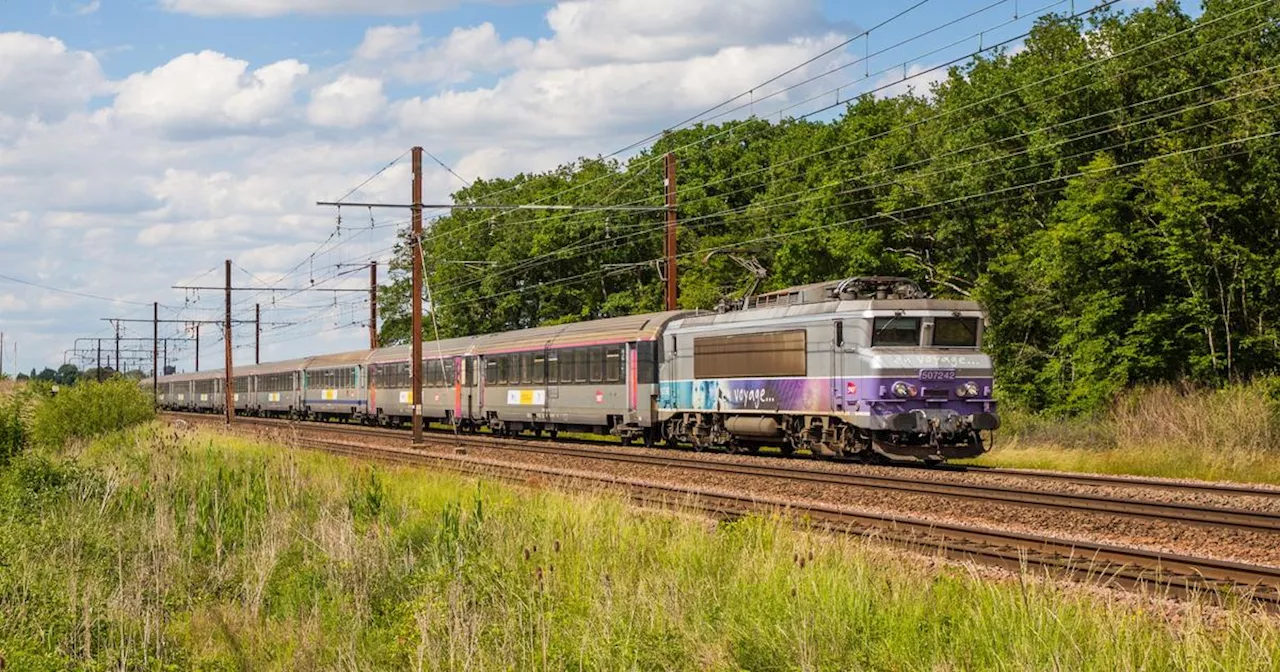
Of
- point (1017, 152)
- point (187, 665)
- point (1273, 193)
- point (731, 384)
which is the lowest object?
point (187, 665)

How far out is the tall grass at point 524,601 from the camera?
7930 mm

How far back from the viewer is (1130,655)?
720cm

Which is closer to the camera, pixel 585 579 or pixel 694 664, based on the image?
pixel 694 664

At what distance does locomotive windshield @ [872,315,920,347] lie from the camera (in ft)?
78.0

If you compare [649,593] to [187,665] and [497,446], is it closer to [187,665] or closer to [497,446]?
[187,665]

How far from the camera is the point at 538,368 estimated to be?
37.9m

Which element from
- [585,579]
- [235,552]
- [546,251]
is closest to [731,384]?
[235,552]

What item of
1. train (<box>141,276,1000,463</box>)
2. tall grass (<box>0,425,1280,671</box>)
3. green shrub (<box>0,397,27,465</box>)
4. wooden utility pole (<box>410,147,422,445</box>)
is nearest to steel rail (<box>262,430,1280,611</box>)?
tall grass (<box>0,425,1280,671</box>)

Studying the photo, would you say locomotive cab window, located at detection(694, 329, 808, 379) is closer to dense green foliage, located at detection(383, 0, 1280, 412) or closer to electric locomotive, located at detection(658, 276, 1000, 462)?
electric locomotive, located at detection(658, 276, 1000, 462)

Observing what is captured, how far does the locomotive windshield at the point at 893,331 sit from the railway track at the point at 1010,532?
9.85 feet

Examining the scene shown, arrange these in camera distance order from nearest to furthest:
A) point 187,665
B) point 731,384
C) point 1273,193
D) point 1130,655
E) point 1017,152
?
point 1130,655, point 187,665, point 731,384, point 1273,193, point 1017,152

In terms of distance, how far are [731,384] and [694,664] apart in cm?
2023

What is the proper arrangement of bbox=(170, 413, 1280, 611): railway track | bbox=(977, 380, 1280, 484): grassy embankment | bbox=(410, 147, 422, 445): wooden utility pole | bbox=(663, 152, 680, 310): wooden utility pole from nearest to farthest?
bbox=(170, 413, 1280, 611): railway track → bbox=(977, 380, 1280, 484): grassy embankment → bbox=(410, 147, 422, 445): wooden utility pole → bbox=(663, 152, 680, 310): wooden utility pole

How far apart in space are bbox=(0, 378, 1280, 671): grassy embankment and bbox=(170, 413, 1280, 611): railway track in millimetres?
1243
